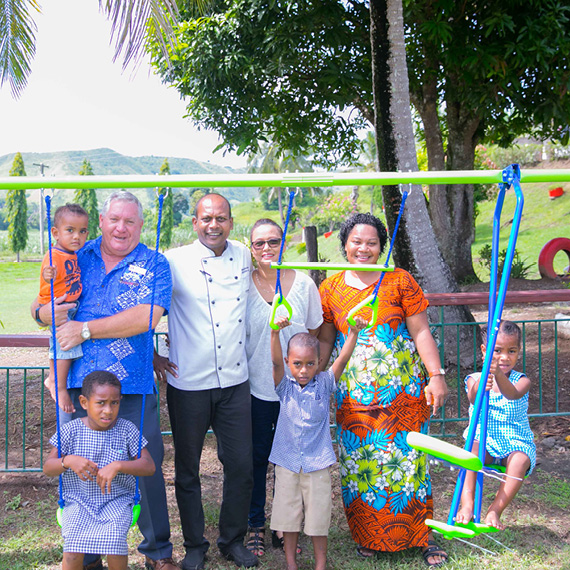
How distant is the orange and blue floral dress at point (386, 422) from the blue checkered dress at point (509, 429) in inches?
18.9

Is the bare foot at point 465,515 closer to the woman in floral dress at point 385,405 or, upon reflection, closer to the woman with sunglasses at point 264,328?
the woman in floral dress at point 385,405

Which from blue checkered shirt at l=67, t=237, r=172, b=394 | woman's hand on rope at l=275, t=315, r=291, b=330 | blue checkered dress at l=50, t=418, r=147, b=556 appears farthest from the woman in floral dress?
Answer: blue checkered dress at l=50, t=418, r=147, b=556

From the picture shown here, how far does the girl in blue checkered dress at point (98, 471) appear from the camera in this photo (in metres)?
2.82

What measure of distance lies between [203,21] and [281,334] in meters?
7.44

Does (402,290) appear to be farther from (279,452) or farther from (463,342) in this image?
(463,342)

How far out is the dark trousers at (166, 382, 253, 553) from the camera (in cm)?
328

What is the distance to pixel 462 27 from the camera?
350 inches

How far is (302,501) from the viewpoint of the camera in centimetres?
327

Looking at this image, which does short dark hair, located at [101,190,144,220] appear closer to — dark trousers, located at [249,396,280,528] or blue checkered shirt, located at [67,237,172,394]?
blue checkered shirt, located at [67,237,172,394]

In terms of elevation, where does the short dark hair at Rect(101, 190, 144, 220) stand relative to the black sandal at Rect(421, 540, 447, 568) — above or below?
above

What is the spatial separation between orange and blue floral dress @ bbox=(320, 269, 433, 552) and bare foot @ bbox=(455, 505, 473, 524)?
0.21 meters

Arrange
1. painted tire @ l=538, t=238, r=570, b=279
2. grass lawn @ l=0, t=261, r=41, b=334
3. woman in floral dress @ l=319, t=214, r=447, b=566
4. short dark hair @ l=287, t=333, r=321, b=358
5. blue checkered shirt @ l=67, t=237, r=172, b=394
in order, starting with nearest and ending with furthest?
blue checkered shirt @ l=67, t=237, r=172, b=394 → short dark hair @ l=287, t=333, r=321, b=358 → woman in floral dress @ l=319, t=214, r=447, b=566 → painted tire @ l=538, t=238, r=570, b=279 → grass lawn @ l=0, t=261, r=41, b=334

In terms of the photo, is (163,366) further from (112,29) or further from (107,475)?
(112,29)

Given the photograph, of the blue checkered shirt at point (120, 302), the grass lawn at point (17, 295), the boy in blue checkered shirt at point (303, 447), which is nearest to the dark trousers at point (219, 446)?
the boy in blue checkered shirt at point (303, 447)
